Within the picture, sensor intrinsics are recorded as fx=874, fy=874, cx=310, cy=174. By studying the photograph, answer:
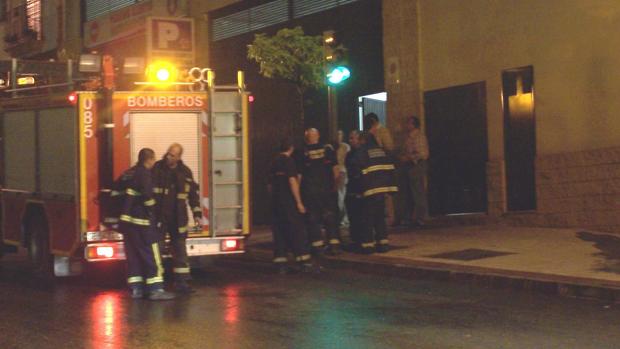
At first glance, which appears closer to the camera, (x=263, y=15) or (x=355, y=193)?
(x=355, y=193)

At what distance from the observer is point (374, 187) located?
40.5 ft

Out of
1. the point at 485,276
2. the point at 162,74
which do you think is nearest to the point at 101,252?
the point at 162,74

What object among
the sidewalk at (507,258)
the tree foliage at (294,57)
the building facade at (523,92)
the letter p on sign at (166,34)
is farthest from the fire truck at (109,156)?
the letter p on sign at (166,34)

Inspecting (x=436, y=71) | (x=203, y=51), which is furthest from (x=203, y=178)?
(x=203, y=51)

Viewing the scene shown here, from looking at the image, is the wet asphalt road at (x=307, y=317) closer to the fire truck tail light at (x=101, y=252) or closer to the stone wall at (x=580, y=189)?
the fire truck tail light at (x=101, y=252)

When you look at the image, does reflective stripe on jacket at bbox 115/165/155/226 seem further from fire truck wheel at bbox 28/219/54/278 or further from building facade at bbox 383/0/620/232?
building facade at bbox 383/0/620/232

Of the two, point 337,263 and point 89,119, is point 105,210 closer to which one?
point 89,119

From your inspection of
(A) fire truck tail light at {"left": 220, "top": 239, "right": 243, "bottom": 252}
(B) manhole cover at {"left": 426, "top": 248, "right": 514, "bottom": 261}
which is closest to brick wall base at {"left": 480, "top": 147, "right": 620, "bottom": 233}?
(B) manhole cover at {"left": 426, "top": 248, "right": 514, "bottom": 261}

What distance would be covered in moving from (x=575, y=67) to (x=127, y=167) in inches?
276

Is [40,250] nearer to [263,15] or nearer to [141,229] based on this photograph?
[141,229]

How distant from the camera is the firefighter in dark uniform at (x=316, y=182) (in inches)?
476

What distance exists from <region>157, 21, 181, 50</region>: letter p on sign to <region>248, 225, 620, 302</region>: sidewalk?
20.4ft

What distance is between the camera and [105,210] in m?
10.8

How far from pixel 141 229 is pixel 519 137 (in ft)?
23.9
